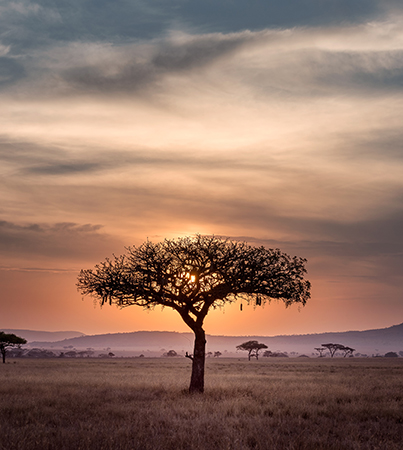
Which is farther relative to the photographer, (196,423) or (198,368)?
(198,368)

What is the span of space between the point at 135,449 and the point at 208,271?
1597 cm

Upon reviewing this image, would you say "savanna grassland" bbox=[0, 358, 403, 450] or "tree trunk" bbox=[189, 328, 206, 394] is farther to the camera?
"tree trunk" bbox=[189, 328, 206, 394]

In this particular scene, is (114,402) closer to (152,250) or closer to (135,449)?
(152,250)

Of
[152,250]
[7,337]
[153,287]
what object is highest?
[152,250]

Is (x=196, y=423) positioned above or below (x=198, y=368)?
below

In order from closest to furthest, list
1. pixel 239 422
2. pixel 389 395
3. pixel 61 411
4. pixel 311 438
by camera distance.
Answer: pixel 311 438, pixel 239 422, pixel 61 411, pixel 389 395

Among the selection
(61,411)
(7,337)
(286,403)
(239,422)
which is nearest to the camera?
(239,422)

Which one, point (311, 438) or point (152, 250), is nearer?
point (311, 438)

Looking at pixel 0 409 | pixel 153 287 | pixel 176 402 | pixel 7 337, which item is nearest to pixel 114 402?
pixel 176 402

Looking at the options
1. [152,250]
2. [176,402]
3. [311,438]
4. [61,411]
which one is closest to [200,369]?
[176,402]

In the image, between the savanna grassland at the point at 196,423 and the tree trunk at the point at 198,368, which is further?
the tree trunk at the point at 198,368

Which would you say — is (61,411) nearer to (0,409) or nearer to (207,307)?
(0,409)

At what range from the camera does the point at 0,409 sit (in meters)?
19.7

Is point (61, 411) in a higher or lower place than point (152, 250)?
lower
